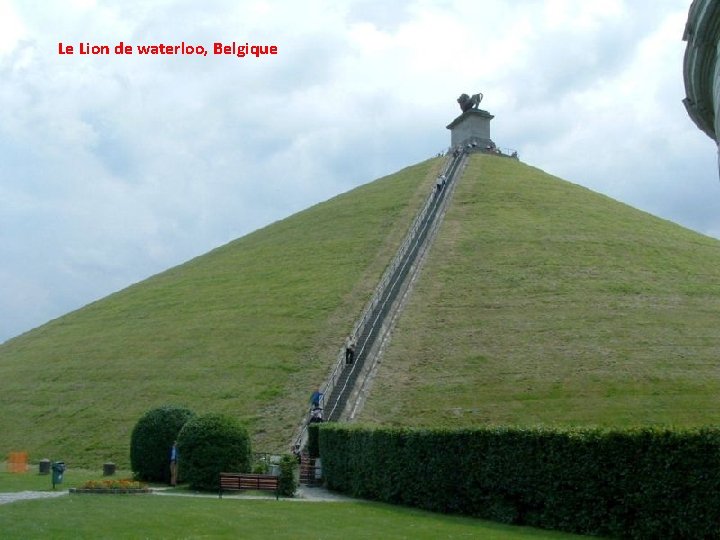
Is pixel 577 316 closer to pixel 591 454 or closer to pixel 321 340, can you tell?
pixel 321 340

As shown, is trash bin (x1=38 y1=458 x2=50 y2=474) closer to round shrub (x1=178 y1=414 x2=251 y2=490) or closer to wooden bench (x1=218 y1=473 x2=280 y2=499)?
round shrub (x1=178 y1=414 x2=251 y2=490)

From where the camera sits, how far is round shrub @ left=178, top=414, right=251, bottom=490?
22.2 metres

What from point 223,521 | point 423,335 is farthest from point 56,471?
point 423,335

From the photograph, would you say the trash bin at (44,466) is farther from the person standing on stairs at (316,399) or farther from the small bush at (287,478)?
the person standing on stairs at (316,399)

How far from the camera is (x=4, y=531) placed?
13188 mm

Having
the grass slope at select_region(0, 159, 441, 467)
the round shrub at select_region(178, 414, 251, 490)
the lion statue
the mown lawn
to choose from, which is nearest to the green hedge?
the mown lawn

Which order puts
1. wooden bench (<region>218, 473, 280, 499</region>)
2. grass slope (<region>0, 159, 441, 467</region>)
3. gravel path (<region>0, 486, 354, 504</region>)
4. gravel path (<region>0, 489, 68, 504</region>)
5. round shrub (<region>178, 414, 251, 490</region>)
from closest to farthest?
1. gravel path (<region>0, 489, 68, 504</region>)
2. gravel path (<region>0, 486, 354, 504</region>)
3. wooden bench (<region>218, 473, 280, 499</region>)
4. round shrub (<region>178, 414, 251, 490</region>)
5. grass slope (<region>0, 159, 441, 467</region>)

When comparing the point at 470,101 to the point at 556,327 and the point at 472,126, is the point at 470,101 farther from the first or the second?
the point at 556,327

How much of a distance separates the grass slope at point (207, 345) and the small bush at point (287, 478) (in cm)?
575

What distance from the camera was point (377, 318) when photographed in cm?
3781

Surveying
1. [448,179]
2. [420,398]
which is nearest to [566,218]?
[448,179]

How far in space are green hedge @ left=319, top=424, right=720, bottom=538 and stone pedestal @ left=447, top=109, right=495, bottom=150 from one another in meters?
54.7

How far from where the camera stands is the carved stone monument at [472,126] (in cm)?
7225

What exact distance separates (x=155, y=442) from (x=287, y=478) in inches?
196
